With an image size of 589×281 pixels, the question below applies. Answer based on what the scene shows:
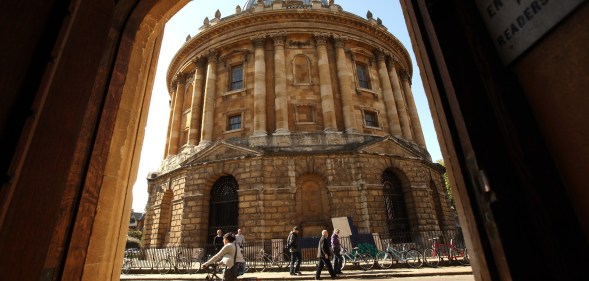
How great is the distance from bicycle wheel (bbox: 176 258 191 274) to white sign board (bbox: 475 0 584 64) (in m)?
12.4

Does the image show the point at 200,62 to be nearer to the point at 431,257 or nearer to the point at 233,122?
the point at 233,122

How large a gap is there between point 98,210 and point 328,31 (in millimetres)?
19814

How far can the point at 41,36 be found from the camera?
4.80ft

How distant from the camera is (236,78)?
1997 cm

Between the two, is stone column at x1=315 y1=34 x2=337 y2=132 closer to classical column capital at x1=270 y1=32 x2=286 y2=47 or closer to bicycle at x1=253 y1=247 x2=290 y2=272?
classical column capital at x1=270 y1=32 x2=286 y2=47

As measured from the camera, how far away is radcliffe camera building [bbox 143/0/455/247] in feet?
48.9

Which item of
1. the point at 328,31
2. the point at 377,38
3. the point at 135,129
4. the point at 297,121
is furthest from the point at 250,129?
the point at 135,129

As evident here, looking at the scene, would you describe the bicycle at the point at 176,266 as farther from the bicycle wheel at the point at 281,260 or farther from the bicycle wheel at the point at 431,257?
the bicycle wheel at the point at 431,257

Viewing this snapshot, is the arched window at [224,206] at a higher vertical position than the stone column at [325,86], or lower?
lower

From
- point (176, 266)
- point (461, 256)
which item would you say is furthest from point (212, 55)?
point (461, 256)

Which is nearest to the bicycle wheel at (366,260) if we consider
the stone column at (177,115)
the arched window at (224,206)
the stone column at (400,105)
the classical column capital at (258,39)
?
the arched window at (224,206)

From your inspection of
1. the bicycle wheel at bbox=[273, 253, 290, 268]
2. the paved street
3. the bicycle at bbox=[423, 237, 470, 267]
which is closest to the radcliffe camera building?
the bicycle wheel at bbox=[273, 253, 290, 268]

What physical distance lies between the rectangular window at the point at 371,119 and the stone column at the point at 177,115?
13.4m

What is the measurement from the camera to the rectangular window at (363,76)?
66.6 feet
